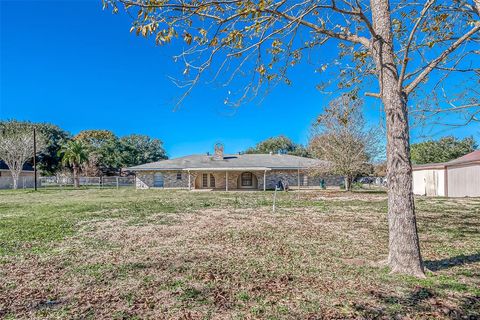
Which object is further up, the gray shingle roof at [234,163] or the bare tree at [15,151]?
the bare tree at [15,151]

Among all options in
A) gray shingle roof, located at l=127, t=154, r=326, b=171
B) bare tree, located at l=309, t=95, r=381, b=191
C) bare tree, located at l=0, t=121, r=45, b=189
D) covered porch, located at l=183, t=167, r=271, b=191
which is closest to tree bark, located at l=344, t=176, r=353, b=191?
bare tree, located at l=309, t=95, r=381, b=191

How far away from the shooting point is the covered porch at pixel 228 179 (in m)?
30.8

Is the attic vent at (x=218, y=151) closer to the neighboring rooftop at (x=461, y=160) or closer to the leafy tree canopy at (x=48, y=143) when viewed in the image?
the neighboring rooftop at (x=461, y=160)

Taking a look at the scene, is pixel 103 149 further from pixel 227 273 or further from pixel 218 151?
pixel 227 273

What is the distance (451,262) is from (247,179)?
2696 cm

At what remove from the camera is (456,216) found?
422 inches

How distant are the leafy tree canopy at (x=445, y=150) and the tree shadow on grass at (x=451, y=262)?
43963mm

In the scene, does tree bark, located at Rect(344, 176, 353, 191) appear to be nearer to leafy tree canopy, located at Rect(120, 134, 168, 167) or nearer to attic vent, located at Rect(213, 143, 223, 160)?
attic vent, located at Rect(213, 143, 223, 160)

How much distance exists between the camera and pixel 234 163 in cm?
3128

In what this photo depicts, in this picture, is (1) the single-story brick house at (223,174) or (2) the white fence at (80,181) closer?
(1) the single-story brick house at (223,174)

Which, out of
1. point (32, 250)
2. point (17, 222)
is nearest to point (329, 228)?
point (32, 250)

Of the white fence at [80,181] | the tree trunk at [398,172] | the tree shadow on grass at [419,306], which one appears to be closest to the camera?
the tree shadow on grass at [419,306]

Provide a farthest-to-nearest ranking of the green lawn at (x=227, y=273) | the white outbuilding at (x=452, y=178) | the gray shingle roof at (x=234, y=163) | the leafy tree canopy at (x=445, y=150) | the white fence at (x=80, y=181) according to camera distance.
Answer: the leafy tree canopy at (x=445, y=150) → the white fence at (x=80, y=181) → the gray shingle roof at (x=234, y=163) → the white outbuilding at (x=452, y=178) → the green lawn at (x=227, y=273)

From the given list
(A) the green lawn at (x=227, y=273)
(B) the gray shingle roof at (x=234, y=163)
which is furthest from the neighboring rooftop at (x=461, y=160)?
(A) the green lawn at (x=227, y=273)
